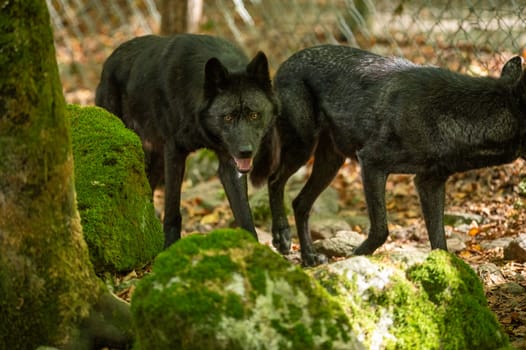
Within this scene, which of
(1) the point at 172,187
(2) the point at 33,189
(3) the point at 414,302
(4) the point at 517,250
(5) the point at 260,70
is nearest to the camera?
(2) the point at 33,189

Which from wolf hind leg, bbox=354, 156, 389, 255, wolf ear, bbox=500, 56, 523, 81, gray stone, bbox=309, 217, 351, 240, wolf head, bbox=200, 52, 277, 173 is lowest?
gray stone, bbox=309, 217, 351, 240

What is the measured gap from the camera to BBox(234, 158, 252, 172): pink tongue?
5531 millimetres

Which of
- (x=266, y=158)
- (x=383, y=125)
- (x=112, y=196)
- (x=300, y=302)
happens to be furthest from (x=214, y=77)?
(x=300, y=302)

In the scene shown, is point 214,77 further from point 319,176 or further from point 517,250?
point 517,250

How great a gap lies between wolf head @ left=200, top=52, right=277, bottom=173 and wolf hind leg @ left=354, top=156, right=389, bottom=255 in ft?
3.10

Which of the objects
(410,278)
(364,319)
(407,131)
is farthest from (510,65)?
(364,319)

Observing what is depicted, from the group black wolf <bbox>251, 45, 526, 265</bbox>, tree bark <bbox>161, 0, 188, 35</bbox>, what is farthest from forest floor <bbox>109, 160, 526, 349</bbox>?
tree bark <bbox>161, 0, 188, 35</bbox>

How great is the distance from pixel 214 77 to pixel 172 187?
45.2 inches

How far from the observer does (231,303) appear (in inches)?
121

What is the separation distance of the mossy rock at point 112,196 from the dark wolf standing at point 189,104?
58 cm

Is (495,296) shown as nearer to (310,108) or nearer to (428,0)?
(310,108)

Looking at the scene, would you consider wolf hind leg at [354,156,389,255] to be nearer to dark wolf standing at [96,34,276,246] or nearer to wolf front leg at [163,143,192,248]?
dark wolf standing at [96,34,276,246]

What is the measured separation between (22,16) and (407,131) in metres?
3.21

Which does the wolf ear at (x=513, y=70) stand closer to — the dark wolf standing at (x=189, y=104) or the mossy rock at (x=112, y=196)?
the dark wolf standing at (x=189, y=104)
